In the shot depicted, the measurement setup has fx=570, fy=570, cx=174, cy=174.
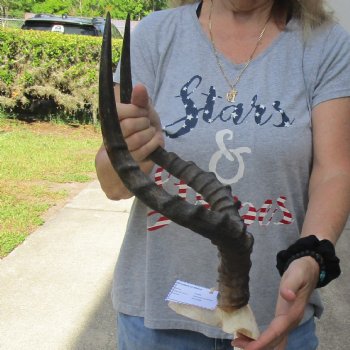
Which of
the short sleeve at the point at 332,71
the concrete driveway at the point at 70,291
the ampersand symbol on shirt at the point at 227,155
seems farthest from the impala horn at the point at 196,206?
the concrete driveway at the point at 70,291

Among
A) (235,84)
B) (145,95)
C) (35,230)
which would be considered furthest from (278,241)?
(35,230)

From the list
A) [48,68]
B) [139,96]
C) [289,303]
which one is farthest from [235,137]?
[48,68]

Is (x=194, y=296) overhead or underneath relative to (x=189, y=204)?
underneath

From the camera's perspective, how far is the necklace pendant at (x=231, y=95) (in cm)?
179

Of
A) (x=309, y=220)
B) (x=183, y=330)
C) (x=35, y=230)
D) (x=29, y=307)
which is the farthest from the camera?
(x=35, y=230)

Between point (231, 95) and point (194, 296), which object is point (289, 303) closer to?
point (194, 296)

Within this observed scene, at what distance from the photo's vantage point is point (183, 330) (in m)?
1.87

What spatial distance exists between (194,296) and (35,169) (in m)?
6.80

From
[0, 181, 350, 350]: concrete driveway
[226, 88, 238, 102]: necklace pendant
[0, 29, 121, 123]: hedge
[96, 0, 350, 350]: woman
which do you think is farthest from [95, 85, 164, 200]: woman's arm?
[0, 29, 121, 123]: hedge

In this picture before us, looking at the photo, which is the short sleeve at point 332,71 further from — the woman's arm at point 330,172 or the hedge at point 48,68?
the hedge at point 48,68

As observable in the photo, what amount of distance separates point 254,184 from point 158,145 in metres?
0.40

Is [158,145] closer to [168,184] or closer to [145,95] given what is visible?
[145,95]

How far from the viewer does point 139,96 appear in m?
1.42

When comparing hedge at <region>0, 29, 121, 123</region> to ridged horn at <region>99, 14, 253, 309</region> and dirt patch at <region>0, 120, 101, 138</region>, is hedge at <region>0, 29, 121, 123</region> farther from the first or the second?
ridged horn at <region>99, 14, 253, 309</region>
